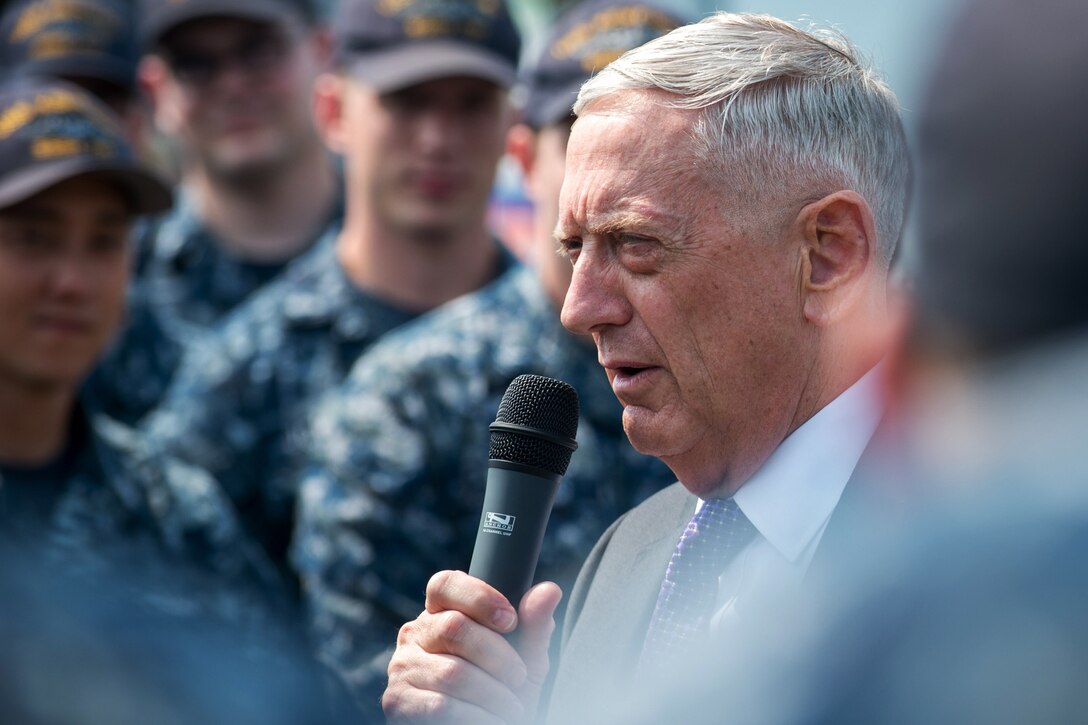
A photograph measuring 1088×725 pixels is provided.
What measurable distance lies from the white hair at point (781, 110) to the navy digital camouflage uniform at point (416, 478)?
1.89 meters

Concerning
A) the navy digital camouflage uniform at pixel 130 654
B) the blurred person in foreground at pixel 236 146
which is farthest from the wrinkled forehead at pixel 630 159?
the blurred person in foreground at pixel 236 146

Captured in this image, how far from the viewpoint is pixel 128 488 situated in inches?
175

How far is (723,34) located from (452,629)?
102cm

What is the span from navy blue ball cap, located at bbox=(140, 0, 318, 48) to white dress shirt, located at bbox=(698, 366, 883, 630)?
3.93 metres

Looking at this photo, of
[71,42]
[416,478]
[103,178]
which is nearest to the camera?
[416,478]

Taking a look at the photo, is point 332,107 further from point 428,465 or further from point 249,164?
point 428,465

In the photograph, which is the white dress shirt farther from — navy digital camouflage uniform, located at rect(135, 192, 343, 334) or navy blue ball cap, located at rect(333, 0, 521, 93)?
navy digital camouflage uniform, located at rect(135, 192, 343, 334)

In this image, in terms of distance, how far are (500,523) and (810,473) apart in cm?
49

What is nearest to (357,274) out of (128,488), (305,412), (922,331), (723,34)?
(305,412)

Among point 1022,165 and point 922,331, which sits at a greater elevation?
point 1022,165

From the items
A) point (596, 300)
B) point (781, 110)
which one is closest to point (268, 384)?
point (596, 300)

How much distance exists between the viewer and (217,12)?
19.0ft

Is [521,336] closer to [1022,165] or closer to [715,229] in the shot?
[715,229]

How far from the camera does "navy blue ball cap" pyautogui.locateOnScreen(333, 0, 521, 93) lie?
5.20 metres
